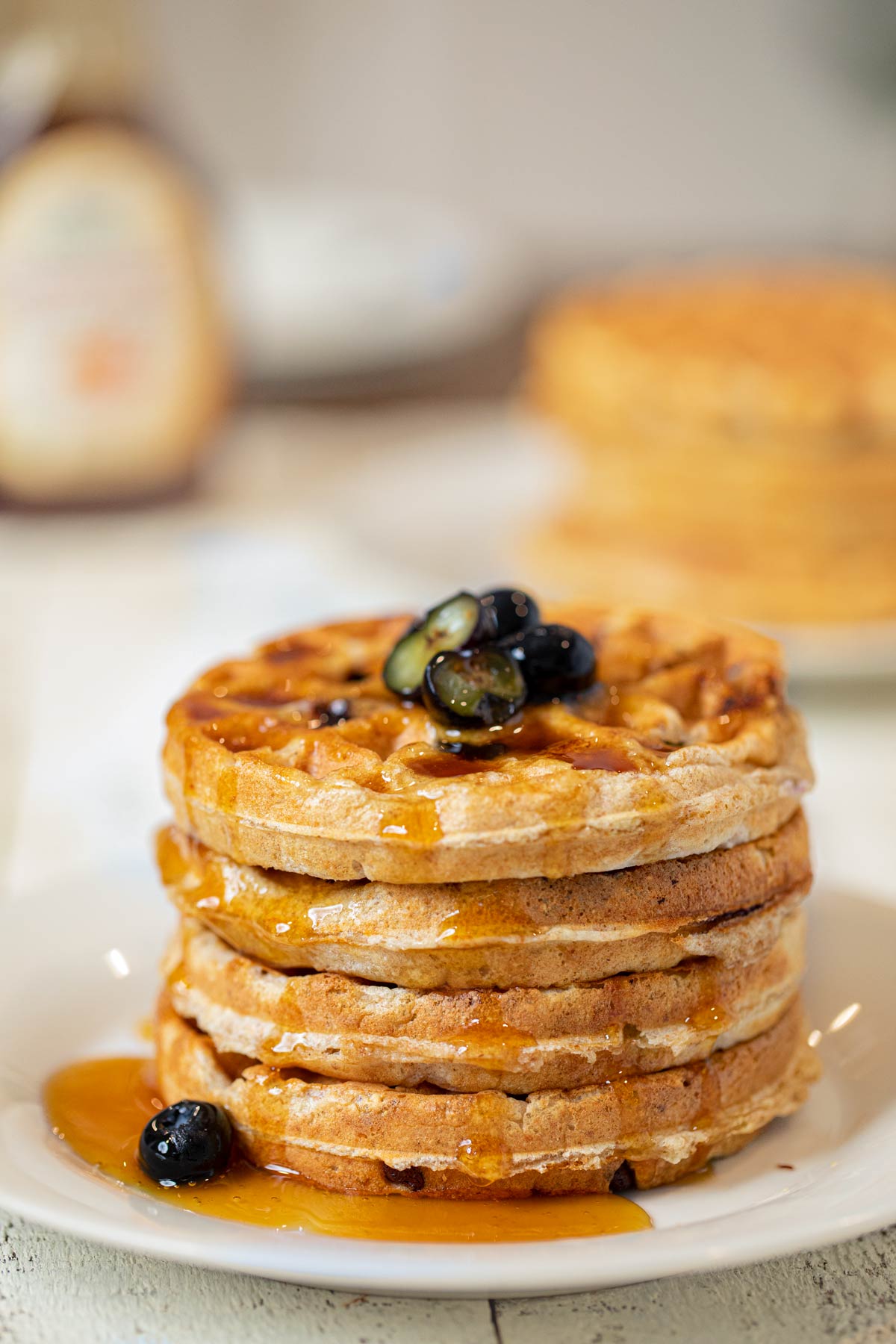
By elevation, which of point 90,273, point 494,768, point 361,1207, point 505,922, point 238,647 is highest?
point 90,273

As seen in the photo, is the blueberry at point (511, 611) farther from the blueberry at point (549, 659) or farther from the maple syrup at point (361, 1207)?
the maple syrup at point (361, 1207)

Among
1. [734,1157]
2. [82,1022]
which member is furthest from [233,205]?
[734,1157]

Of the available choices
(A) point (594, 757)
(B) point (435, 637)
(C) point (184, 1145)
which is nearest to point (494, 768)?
(A) point (594, 757)

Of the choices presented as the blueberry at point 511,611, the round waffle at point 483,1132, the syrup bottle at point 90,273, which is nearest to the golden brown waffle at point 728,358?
the syrup bottle at point 90,273

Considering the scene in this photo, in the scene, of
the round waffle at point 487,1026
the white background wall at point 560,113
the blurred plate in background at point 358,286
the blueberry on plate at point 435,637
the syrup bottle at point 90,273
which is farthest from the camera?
the white background wall at point 560,113

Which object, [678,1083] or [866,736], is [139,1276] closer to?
[678,1083]

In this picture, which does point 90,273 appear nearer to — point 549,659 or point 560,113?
point 549,659
